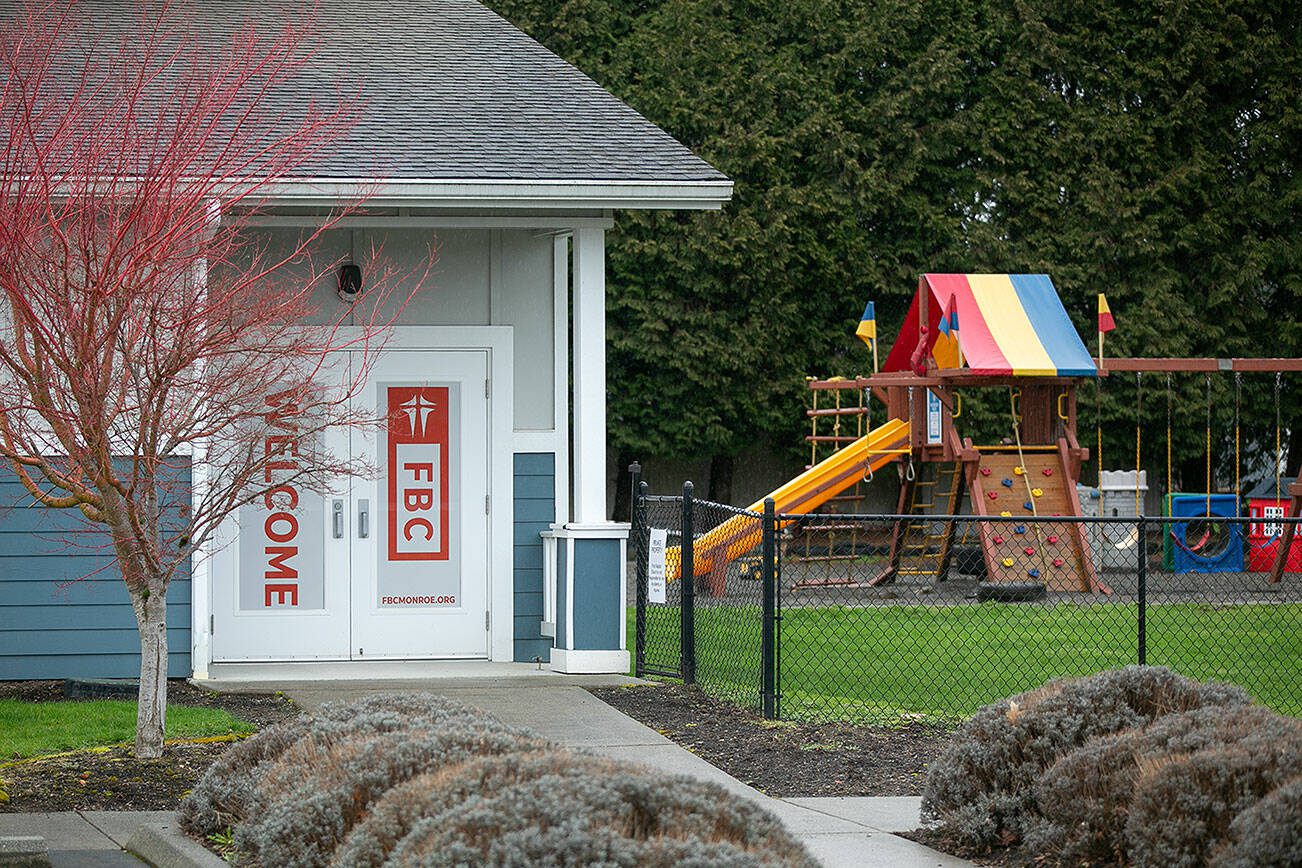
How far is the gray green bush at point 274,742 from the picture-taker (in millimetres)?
6535

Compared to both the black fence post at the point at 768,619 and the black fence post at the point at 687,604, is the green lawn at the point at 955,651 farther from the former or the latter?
the black fence post at the point at 768,619

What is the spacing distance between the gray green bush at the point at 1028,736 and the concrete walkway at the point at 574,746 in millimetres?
228

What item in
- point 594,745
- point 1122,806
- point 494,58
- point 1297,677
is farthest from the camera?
point 494,58

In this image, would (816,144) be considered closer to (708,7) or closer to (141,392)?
(708,7)

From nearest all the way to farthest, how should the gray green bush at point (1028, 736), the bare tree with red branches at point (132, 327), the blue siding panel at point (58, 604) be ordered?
the gray green bush at point (1028, 736), the bare tree with red branches at point (132, 327), the blue siding panel at point (58, 604)

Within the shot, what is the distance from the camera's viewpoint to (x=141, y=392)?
845 cm

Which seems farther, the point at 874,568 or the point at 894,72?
the point at 894,72

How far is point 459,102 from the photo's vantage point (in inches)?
530

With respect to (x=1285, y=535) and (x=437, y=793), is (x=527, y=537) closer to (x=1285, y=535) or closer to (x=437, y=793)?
(x=437, y=793)

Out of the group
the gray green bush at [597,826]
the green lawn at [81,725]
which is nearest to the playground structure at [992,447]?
the green lawn at [81,725]

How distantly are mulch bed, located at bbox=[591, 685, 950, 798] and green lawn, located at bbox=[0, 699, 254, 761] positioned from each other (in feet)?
8.73

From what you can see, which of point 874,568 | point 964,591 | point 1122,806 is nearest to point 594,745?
point 1122,806

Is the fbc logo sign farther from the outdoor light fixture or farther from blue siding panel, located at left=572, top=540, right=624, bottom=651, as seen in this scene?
blue siding panel, located at left=572, top=540, right=624, bottom=651

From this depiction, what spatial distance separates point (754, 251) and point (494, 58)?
41.1 ft
